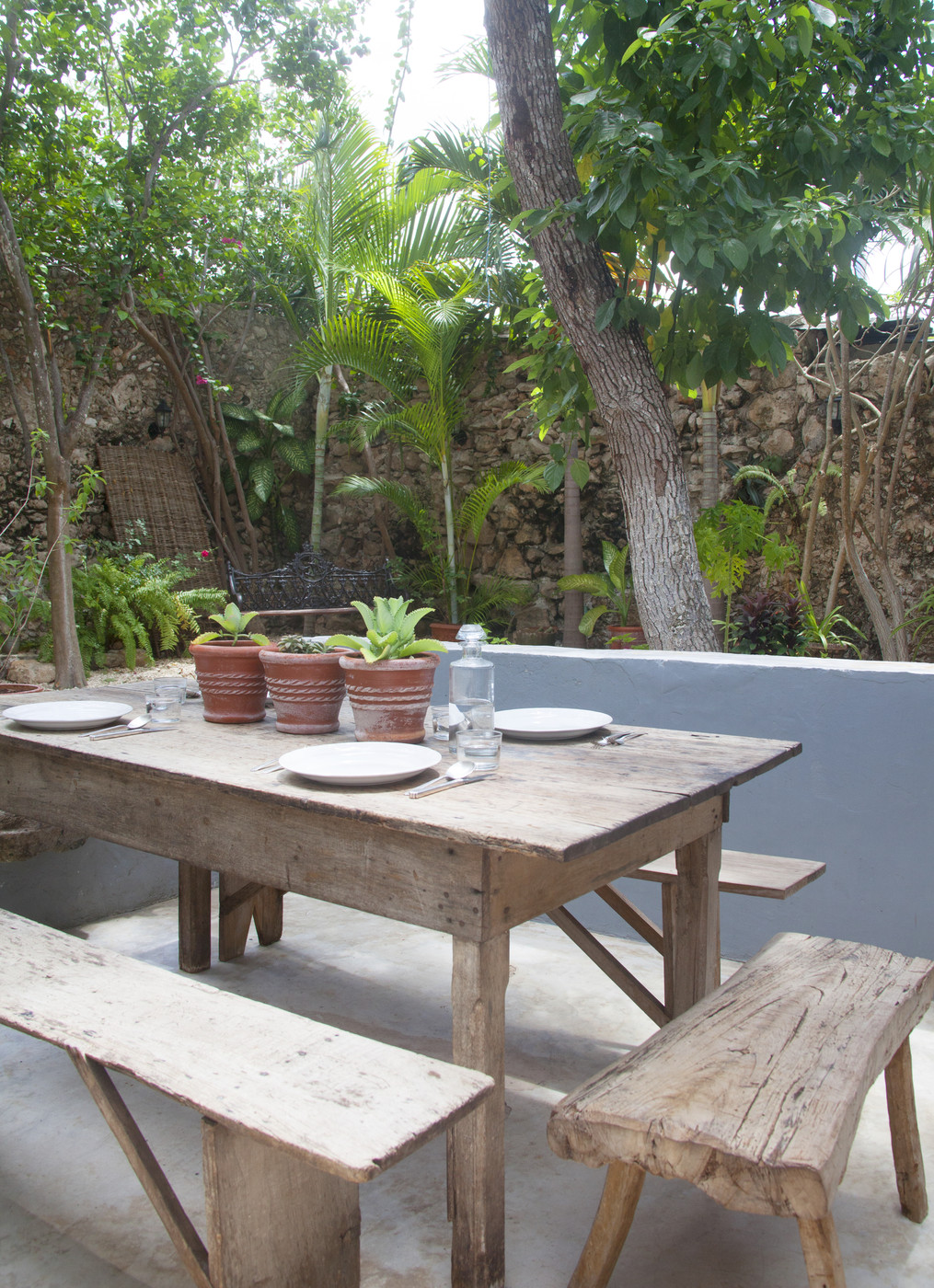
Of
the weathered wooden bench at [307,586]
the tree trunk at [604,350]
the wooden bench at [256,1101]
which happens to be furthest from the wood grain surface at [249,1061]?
the weathered wooden bench at [307,586]

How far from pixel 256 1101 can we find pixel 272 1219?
0.82 feet

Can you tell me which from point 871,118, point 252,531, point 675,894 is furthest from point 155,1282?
point 252,531

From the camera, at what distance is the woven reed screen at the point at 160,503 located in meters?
6.83

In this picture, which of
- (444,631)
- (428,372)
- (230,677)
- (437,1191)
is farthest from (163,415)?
(437,1191)

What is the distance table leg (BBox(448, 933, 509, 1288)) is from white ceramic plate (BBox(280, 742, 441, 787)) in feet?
0.88

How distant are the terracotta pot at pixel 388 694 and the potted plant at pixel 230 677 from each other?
0.31m

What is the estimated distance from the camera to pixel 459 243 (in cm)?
686

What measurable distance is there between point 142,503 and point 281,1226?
649cm

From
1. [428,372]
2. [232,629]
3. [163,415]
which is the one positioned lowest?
[232,629]

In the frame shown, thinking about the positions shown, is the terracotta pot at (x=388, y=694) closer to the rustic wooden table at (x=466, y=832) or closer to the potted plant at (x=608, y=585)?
the rustic wooden table at (x=466, y=832)

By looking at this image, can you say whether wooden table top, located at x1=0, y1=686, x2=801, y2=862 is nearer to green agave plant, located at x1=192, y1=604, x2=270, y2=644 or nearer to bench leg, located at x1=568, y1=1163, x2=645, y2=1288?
green agave plant, located at x1=192, y1=604, x2=270, y2=644

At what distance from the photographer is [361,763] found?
1.43 meters

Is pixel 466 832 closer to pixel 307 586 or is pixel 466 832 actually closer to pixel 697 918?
pixel 697 918

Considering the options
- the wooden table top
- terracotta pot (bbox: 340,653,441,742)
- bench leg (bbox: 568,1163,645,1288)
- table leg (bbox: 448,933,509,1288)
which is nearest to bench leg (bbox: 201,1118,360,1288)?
table leg (bbox: 448,933,509,1288)
